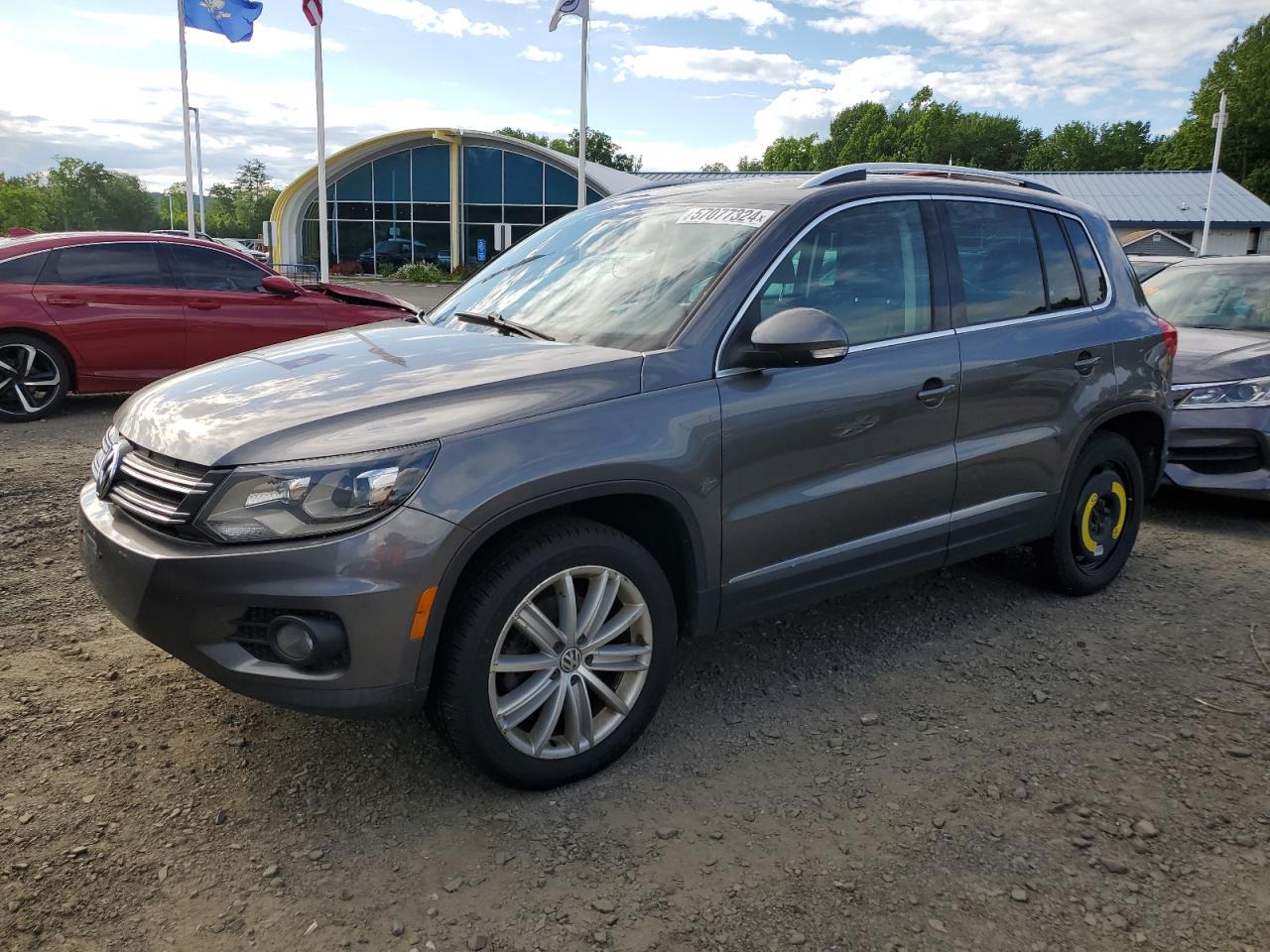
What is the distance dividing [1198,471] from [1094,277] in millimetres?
2336

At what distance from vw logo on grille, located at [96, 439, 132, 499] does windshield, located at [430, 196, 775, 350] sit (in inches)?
48.2

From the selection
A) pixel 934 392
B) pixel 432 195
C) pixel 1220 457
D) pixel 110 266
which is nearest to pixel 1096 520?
pixel 934 392

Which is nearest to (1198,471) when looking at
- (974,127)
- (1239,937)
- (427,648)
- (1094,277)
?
(1094,277)

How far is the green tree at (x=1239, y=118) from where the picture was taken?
64812mm

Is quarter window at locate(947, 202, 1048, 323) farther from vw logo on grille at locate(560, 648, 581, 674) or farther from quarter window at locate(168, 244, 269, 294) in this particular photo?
quarter window at locate(168, 244, 269, 294)

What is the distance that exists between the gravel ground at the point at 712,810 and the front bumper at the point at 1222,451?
2143 millimetres

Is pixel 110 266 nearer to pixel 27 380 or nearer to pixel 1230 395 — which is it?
pixel 27 380

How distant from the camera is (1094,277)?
4.54m

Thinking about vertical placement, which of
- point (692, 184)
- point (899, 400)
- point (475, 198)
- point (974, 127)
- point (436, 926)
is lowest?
point (436, 926)

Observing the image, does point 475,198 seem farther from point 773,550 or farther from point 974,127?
point 974,127

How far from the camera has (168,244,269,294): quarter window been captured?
347 inches

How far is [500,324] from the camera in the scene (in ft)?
12.0

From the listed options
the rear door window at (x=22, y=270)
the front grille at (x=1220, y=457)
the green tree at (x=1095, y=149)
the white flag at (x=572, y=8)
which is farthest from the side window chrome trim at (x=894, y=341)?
the green tree at (x=1095, y=149)

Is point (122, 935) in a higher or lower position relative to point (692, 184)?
lower
